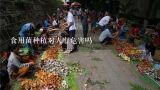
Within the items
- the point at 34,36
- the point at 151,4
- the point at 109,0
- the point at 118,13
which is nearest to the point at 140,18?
the point at 151,4

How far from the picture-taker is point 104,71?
11805mm

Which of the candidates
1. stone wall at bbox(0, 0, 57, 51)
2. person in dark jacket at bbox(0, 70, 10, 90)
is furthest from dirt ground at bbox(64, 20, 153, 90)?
stone wall at bbox(0, 0, 57, 51)

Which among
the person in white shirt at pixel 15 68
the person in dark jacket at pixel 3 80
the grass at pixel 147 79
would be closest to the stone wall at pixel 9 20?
the person in white shirt at pixel 15 68

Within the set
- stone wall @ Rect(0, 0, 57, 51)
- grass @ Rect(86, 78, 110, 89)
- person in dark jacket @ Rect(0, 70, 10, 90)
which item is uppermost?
stone wall @ Rect(0, 0, 57, 51)

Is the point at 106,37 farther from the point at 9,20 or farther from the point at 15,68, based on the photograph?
the point at 15,68

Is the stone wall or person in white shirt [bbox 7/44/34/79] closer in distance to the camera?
person in white shirt [bbox 7/44/34/79]

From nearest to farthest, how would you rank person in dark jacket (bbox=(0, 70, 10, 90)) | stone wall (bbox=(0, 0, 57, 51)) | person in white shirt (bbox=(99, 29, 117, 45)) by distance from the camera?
person in dark jacket (bbox=(0, 70, 10, 90))
stone wall (bbox=(0, 0, 57, 51))
person in white shirt (bbox=(99, 29, 117, 45))

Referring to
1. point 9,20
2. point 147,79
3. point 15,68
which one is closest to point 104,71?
point 147,79

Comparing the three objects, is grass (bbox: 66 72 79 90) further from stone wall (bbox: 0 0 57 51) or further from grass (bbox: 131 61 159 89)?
stone wall (bbox: 0 0 57 51)

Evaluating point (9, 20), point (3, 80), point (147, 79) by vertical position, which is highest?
point (9, 20)

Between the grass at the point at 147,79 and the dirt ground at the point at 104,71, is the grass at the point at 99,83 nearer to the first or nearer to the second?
the dirt ground at the point at 104,71

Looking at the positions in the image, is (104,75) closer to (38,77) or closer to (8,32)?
(38,77)

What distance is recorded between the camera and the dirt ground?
10.2 meters

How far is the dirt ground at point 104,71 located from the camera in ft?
33.6
